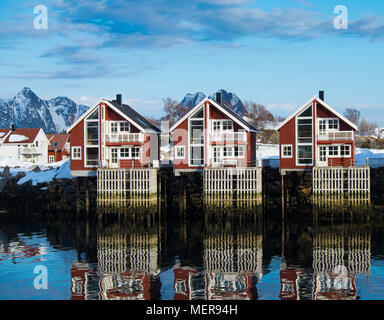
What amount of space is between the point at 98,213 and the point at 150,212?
4906mm

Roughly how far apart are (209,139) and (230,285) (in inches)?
1034

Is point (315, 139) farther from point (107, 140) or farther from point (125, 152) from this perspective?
point (107, 140)

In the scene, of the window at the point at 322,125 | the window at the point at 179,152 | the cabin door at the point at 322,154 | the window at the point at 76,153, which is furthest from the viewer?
the window at the point at 76,153

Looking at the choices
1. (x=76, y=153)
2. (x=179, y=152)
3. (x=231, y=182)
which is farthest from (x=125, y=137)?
(x=231, y=182)

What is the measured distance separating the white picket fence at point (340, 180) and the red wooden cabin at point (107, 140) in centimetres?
1656

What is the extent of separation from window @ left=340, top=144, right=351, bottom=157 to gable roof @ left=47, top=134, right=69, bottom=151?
64.3 m

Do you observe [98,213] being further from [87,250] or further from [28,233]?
[87,250]

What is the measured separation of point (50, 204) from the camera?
58781mm

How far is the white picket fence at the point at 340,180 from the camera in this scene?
47.6 metres

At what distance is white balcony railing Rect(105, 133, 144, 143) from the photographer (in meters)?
55.0

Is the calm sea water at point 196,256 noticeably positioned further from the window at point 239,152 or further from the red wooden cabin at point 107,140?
the window at point 239,152

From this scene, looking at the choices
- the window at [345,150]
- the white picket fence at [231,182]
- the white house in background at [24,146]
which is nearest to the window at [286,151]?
the white picket fence at [231,182]
